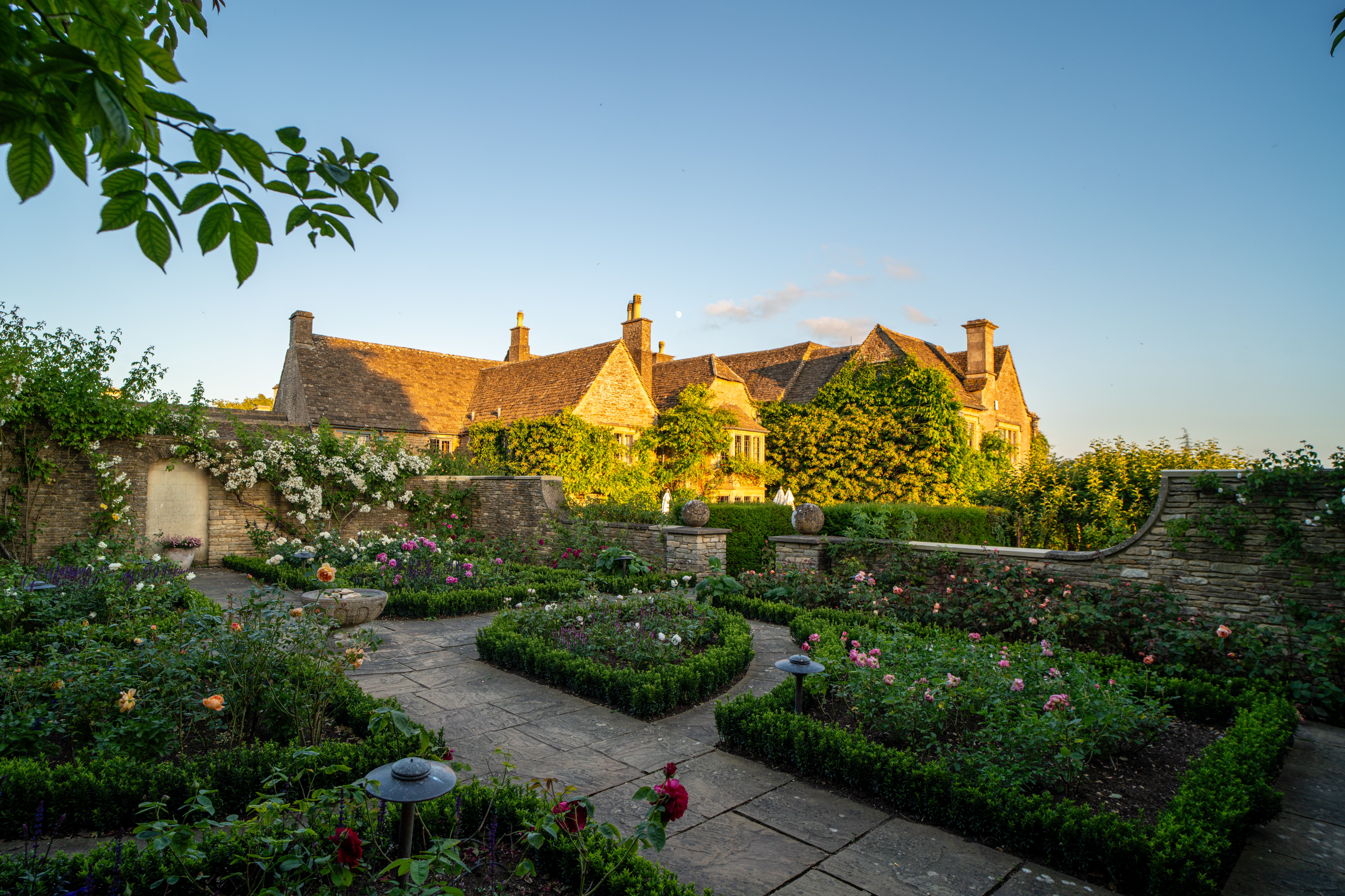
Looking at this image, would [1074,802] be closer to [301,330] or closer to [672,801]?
[672,801]

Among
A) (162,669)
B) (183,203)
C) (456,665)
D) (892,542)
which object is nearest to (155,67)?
(183,203)

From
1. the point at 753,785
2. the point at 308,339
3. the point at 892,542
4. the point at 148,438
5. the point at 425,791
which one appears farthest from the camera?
the point at 308,339

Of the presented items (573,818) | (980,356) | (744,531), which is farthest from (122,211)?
(980,356)

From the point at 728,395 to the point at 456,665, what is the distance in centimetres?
1965

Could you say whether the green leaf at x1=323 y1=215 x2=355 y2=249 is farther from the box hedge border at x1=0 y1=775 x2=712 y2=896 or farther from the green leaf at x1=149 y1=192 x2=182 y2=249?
the box hedge border at x1=0 y1=775 x2=712 y2=896

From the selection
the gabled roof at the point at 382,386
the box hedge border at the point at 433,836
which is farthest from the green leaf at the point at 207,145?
the gabled roof at the point at 382,386

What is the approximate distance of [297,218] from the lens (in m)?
1.80

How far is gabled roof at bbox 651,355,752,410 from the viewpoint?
25344 millimetres

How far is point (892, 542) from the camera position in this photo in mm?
9227

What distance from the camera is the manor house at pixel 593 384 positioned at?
22938mm

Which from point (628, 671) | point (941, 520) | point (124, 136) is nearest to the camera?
point (124, 136)

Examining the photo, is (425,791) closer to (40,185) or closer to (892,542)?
(40,185)

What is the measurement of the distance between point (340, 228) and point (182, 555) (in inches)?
531

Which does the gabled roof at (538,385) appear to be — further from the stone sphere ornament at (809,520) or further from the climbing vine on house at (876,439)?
the stone sphere ornament at (809,520)
